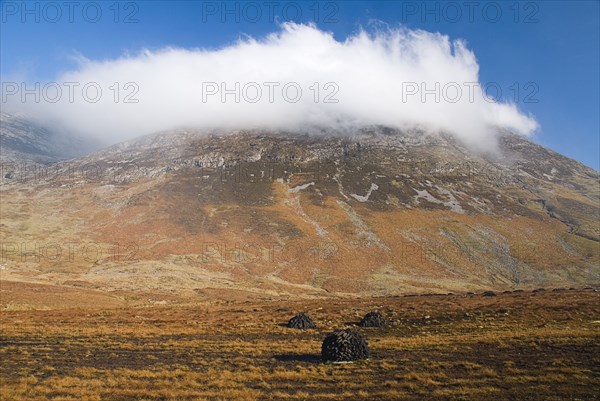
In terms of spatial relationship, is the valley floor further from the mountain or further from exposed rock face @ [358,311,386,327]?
the mountain

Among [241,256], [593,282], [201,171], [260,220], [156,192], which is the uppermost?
[201,171]

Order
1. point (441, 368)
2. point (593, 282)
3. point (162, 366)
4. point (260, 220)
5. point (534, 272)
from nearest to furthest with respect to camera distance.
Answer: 1. point (441, 368)
2. point (162, 366)
3. point (593, 282)
4. point (534, 272)
5. point (260, 220)

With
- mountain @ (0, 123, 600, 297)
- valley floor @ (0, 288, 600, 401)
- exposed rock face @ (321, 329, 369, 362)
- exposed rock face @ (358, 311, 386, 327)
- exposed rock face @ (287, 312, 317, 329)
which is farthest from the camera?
mountain @ (0, 123, 600, 297)

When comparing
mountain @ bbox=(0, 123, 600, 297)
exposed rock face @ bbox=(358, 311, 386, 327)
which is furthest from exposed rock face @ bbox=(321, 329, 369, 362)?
mountain @ bbox=(0, 123, 600, 297)

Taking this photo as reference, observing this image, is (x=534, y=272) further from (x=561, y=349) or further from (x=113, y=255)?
(x=113, y=255)

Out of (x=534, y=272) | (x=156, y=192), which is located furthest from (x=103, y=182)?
(x=534, y=272)

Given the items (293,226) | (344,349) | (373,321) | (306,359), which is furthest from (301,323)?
(293,226)
